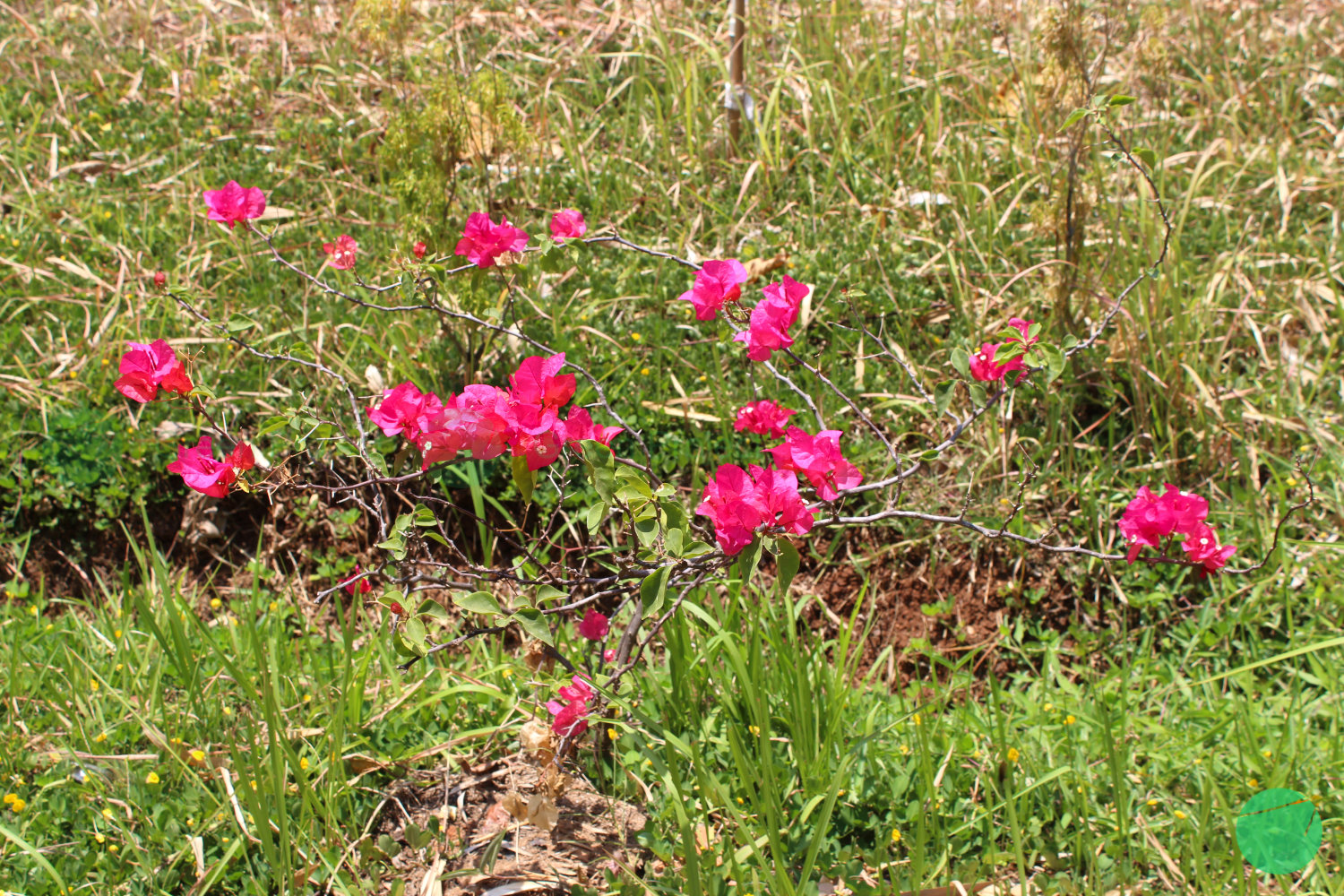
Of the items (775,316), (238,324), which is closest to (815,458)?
(775,316)

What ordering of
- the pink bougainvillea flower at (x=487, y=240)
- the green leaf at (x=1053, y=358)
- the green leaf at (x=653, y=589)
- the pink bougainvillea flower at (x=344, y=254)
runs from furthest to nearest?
1. the pink bougainvillea flower at (x=344, y=254)
2. the pink bougainvillea flower at (x=487, y=240)
3. the green leaf at (x=1053, y=358)
4. the green leaf at (x=653, y=589)

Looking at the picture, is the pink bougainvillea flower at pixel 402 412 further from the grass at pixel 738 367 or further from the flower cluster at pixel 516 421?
the grass at pixel 738 367

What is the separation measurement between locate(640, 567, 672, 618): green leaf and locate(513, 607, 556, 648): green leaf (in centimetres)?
18

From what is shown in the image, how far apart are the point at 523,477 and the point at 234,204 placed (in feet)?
3.86

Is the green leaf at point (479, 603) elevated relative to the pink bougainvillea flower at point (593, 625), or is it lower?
elevated

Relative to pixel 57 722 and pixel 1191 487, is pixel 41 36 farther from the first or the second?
pixel 1191 487

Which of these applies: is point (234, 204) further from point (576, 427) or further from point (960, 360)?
point (960, 360)

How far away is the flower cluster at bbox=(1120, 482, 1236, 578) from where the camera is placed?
60.5 inches

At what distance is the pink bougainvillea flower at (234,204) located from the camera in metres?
2.04

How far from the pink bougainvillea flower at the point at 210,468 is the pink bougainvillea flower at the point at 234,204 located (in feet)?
2.42

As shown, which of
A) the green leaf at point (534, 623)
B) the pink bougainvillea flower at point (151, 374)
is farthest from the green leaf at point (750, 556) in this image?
the pink bougainvillea flower at point (151, 374)

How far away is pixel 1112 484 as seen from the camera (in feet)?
8.81

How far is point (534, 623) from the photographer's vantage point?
1409 millimetres

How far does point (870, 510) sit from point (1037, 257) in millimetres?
1201
